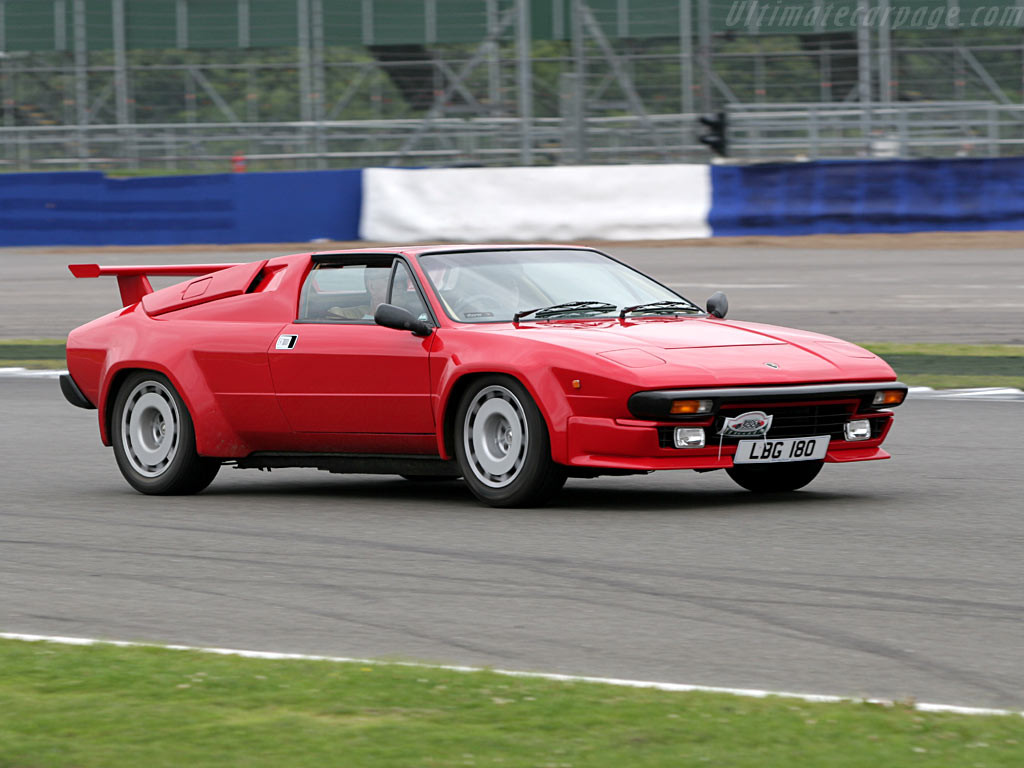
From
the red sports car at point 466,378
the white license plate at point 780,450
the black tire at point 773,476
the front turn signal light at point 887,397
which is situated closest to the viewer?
the red sports car at point 466,378

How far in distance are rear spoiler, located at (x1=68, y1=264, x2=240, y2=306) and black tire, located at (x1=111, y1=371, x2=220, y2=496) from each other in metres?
0.62

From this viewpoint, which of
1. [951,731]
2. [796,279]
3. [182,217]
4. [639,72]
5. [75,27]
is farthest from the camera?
[639,72]

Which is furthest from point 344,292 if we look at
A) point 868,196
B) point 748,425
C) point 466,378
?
point 868,196

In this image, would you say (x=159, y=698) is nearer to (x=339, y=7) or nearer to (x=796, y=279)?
(x=796, y=279)

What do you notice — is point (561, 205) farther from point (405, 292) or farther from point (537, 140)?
point (405, 292)

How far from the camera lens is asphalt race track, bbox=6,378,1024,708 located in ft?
19.1

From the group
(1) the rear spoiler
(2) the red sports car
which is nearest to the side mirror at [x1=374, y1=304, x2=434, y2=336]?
(2) the red sports car

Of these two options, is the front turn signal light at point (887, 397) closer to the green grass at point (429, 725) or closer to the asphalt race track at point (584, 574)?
the asphalt race track at point (584, 574)

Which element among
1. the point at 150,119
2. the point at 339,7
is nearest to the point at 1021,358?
the point at 339,7

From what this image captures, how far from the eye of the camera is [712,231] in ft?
95.9

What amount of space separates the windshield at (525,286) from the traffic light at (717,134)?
72.1 feet

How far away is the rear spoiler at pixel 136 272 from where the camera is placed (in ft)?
34.7

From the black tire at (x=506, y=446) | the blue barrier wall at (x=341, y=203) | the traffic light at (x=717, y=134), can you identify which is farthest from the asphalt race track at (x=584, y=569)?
the traffic light at (x=717, y=134)

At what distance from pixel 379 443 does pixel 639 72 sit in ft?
120
